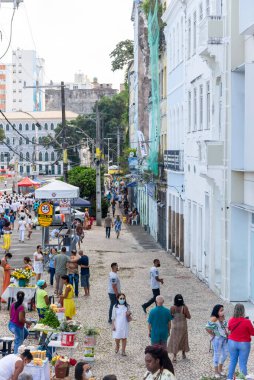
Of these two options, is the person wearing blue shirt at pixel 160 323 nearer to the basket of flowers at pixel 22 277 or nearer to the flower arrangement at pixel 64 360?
the flower arrangement at pixel 64 360

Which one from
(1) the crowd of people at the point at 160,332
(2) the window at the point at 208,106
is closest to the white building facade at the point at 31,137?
(2) the window at the point at 208,106

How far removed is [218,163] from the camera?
24797 millimetres

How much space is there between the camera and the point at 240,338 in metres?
15.2

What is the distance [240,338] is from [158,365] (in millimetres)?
→ 5291

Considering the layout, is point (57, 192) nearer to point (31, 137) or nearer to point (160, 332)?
point (160, 332)

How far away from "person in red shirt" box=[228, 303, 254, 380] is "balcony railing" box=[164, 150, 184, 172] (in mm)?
20547

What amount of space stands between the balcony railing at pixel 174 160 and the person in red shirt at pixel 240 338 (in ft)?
67.4

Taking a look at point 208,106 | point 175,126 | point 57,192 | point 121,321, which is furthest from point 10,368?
point 175,126

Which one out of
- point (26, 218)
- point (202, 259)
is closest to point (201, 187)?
point (202, 259)

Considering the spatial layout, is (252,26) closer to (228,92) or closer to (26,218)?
(228,92)

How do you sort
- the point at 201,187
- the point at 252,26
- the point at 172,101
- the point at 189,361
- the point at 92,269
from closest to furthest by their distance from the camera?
1. the point at 189,361
2. the point at 252,26
3. the point at 201,187
4. the point at 92,269
5. the point at 172,101

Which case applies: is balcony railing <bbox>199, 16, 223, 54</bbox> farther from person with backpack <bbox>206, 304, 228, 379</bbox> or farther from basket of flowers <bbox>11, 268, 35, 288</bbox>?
person with backpack <bbox>206, 304, 228, 379</bbox>

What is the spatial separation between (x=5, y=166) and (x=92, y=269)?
163 metres

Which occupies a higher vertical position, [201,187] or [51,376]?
[201,187]
